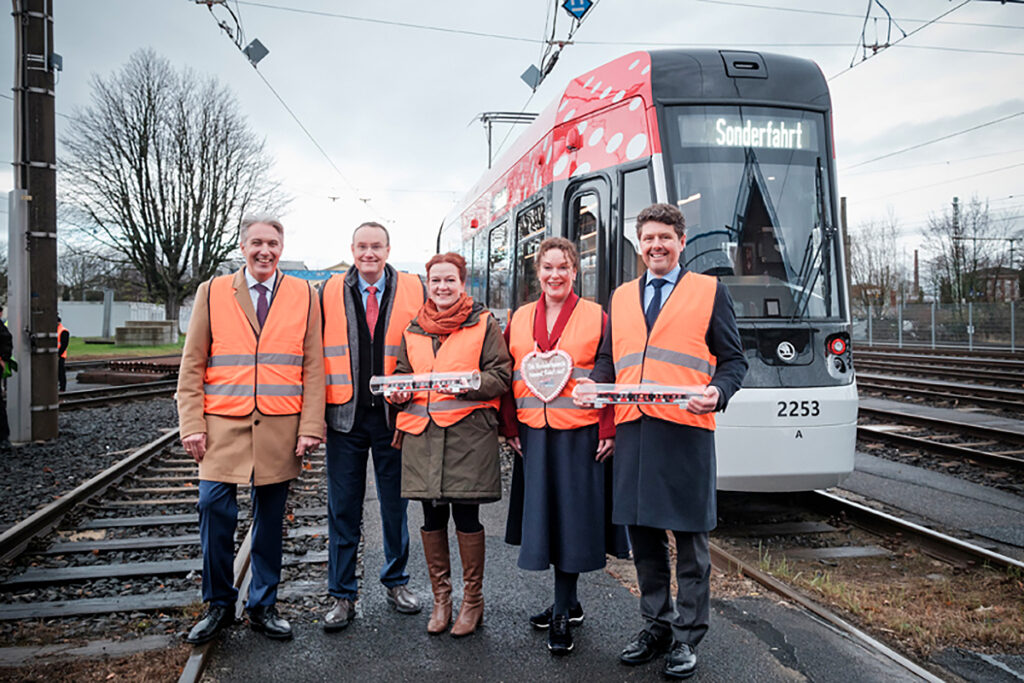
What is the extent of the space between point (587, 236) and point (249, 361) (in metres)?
3.49

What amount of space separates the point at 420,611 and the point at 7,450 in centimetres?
785

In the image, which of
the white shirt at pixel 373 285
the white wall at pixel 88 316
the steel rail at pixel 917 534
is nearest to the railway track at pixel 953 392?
the steel rail at pixel 917 534

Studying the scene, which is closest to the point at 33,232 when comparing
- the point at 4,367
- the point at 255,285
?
the point at 4,367

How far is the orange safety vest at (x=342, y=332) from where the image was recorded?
14.0 ft

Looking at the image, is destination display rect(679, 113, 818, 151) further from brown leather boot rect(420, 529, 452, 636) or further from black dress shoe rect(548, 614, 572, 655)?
black dress shoe rect(548, 614, 572, 655)

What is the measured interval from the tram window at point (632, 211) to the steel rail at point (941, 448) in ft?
18.5

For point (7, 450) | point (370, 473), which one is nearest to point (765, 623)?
point (370, 473)

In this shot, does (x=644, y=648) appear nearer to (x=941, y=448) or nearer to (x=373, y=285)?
(x=373, y=285)

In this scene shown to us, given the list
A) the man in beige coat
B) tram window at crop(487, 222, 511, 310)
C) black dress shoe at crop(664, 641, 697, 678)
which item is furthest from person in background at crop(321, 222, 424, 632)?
tram window at crop(487, 222, 511, 310)

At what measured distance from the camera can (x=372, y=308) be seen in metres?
4.42

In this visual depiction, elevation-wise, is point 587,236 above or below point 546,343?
above

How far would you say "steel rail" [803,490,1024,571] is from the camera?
17.0ft

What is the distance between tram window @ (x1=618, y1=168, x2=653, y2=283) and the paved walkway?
8.28 feet

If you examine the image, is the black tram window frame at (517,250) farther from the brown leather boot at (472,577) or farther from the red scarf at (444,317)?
the brown leather boot at (472,577)
